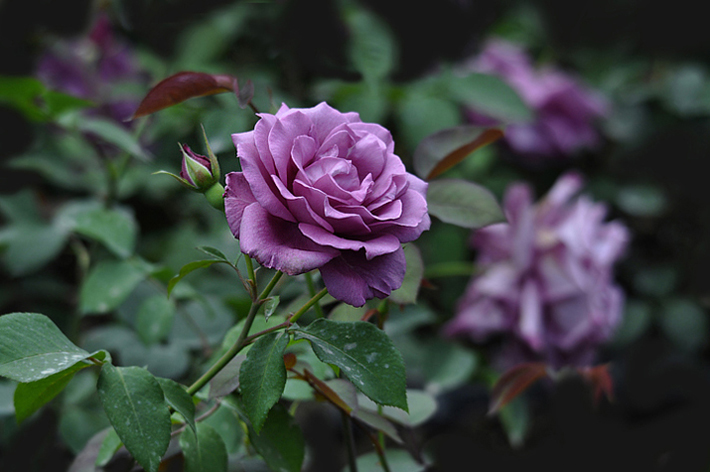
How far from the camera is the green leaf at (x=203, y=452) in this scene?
15.5 inches

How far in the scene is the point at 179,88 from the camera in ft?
1.39

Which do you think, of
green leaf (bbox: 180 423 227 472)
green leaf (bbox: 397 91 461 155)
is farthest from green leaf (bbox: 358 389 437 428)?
green leaf (bbox: 397 91 461 155)

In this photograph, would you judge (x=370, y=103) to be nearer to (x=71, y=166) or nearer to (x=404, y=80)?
(x=404, y=80)

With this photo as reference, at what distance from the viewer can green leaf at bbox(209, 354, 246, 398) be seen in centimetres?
38

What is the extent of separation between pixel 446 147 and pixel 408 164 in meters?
0.53

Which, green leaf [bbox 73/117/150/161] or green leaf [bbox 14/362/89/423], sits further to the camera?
green leaf [bbox 73/117/150/161]

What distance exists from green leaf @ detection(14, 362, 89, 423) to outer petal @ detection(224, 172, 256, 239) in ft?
0.43

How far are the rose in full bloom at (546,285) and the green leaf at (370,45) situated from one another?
0.27 meters

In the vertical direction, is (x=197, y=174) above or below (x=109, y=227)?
above

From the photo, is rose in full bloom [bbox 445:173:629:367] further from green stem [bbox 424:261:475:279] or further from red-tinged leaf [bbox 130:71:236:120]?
red-tinged leaf [bbox 130:71:236:120]

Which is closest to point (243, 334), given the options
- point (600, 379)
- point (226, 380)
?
point (226, 380)

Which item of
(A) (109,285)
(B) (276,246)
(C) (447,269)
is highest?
(B) (276,246)

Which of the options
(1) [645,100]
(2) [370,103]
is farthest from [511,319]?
(1) [645,100]

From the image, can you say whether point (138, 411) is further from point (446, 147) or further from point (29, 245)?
point (29, 245)
